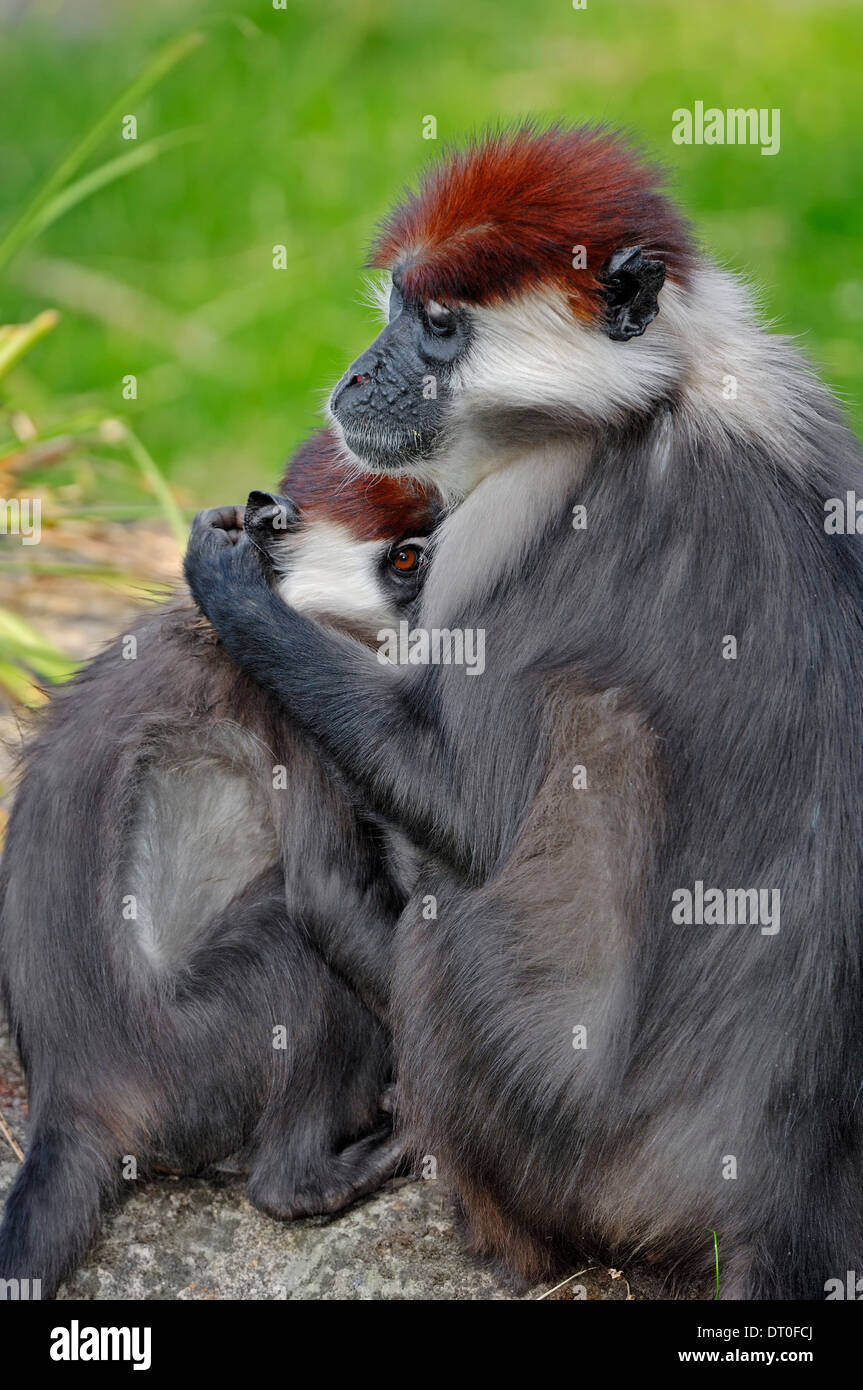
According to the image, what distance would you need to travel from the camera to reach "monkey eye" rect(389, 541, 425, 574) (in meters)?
4.76

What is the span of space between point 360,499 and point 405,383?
453mm

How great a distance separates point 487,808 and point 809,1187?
1.12 metres

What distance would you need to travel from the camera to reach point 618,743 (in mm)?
4059

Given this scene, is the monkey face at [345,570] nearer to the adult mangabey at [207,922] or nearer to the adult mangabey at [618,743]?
the adult mangabey at [207,922]

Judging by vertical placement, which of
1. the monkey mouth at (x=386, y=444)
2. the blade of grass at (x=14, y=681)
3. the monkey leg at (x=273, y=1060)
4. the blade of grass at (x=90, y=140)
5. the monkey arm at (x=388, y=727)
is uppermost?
the blade of grass at (x=90, y=140)

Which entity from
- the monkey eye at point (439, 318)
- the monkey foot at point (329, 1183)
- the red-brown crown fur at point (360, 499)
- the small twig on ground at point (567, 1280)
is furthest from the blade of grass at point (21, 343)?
the small twig on ground at point (567, 1280)

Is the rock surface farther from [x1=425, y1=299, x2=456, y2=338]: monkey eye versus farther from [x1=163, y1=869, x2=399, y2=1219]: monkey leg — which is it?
[x1=425, y1=299, x2=456, y2=338]: monkey eye

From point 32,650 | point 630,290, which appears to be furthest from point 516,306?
point 32,650

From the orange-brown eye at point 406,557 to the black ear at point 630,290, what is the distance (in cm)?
85

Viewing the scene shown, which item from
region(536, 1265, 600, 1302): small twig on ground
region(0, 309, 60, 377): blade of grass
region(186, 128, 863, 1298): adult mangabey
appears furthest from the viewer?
region(0, 309, 60, 377): blade of grass

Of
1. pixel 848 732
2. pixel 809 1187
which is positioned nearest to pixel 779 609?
pixel 848 732

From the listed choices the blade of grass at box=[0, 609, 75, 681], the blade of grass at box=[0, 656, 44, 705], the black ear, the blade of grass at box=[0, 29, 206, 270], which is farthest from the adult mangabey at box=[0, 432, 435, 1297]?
the blade of grass at box=[0, 29, 206, 270]

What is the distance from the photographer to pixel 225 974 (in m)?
4.62

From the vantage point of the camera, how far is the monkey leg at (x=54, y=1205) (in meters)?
4.41
